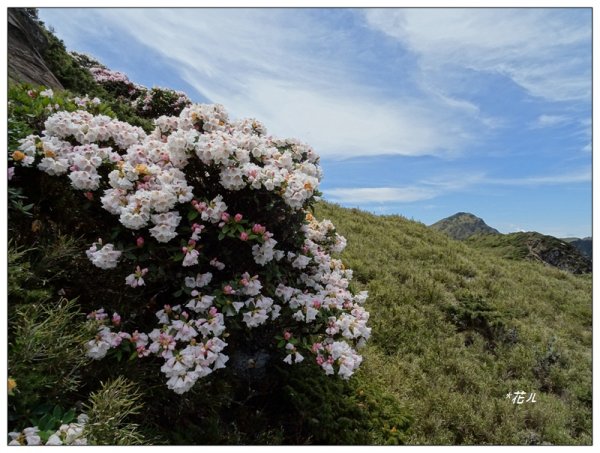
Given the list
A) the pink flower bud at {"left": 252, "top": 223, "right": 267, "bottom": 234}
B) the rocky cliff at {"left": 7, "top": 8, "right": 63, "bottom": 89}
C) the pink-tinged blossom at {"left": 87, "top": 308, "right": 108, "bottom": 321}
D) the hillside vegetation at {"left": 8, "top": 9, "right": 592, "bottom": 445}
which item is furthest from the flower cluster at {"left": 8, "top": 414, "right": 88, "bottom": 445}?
the rocky cliff at {"left": 7, "top": 8, "right": 63, "bottom": 89}

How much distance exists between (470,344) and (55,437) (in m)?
7.22

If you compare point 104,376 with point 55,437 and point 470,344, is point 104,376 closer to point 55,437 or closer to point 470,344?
point 55,437

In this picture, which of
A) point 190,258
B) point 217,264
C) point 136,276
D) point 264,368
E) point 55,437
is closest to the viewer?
point 55,437

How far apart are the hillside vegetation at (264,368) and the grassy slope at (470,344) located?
0.03 metres

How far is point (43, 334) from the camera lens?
313 cm

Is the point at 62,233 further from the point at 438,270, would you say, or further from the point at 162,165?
the point at 438,270

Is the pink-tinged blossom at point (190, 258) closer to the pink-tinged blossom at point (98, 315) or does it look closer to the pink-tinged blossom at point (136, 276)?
the pink-tinged blossom at point (136, 276)

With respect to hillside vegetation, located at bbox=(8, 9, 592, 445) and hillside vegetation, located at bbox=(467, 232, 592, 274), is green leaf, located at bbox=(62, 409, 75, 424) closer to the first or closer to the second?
hillside vegetation, located at bbox=(8, 9, 592, 445)

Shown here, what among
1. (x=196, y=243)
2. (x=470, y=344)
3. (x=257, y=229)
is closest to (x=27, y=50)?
(x=196, y=243)

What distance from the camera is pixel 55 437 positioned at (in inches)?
106

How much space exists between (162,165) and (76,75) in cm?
1012

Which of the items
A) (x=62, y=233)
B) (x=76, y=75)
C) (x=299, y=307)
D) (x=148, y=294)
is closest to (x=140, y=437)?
(x=148, y=294)

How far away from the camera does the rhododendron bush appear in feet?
12.3

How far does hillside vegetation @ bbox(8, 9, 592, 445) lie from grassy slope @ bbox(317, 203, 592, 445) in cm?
3
